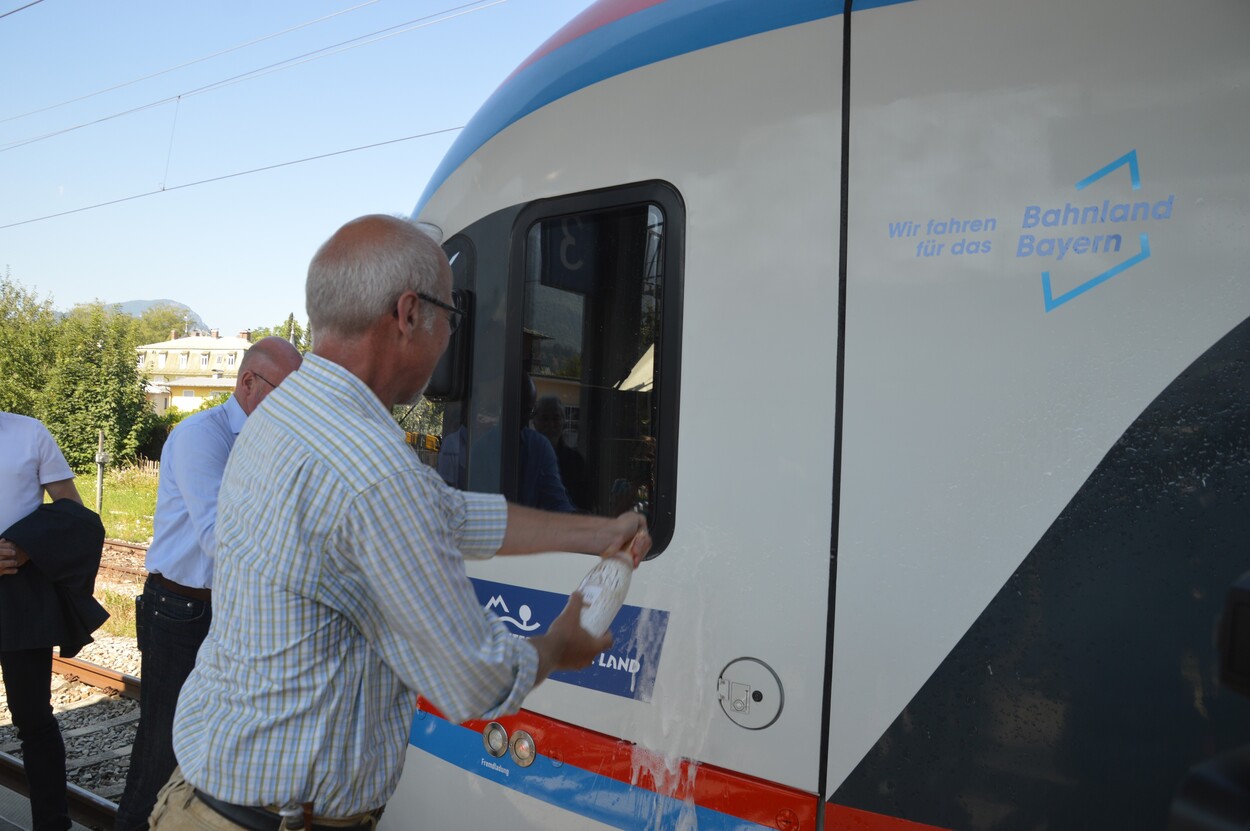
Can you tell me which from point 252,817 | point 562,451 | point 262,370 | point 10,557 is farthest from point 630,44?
point 10,557

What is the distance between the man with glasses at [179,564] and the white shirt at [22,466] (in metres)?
0.87

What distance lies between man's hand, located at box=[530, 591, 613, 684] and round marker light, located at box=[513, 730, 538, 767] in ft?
3.23

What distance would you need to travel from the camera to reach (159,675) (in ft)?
11.6

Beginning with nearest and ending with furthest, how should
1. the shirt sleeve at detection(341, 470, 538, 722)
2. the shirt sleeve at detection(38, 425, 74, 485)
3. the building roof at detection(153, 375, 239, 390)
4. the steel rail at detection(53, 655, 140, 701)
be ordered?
the shirt sleeve at detection(341, 470, 538, 722) < the shirt sleeve at detection(38, 425, 74, 485) < the steel rail at detection(53, 655, 140, 701) < the building roof at detection(153, 375, 239, 390)

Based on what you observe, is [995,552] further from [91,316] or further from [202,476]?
[91,316]

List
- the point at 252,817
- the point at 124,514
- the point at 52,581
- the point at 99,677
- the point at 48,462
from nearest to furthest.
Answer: the point at 252,817, the point at 52,581, the point at 48,462, the point at 99,677, the point at 124,514

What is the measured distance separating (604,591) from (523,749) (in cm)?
104

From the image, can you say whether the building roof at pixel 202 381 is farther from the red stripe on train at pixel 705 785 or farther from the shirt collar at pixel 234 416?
the red stripe on train at pixel 705 785

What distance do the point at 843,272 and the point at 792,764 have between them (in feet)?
3.67

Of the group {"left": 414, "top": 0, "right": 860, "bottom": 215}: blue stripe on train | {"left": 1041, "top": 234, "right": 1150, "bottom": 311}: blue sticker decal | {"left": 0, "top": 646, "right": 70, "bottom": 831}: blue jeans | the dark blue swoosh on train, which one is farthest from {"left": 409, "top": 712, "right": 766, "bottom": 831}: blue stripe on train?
{"left": 0, "top": 646, "right": 70, "bottom": 831}: blue jeans

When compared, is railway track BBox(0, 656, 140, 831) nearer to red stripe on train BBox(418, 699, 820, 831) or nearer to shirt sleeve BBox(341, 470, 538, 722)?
red stripe on train BBox(418, 699, 820, 831)

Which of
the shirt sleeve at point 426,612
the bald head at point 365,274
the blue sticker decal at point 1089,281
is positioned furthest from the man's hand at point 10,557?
the blue sticker decal at point 1089,281

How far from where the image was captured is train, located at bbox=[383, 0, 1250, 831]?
1.71m

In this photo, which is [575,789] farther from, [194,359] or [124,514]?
[194,359]
